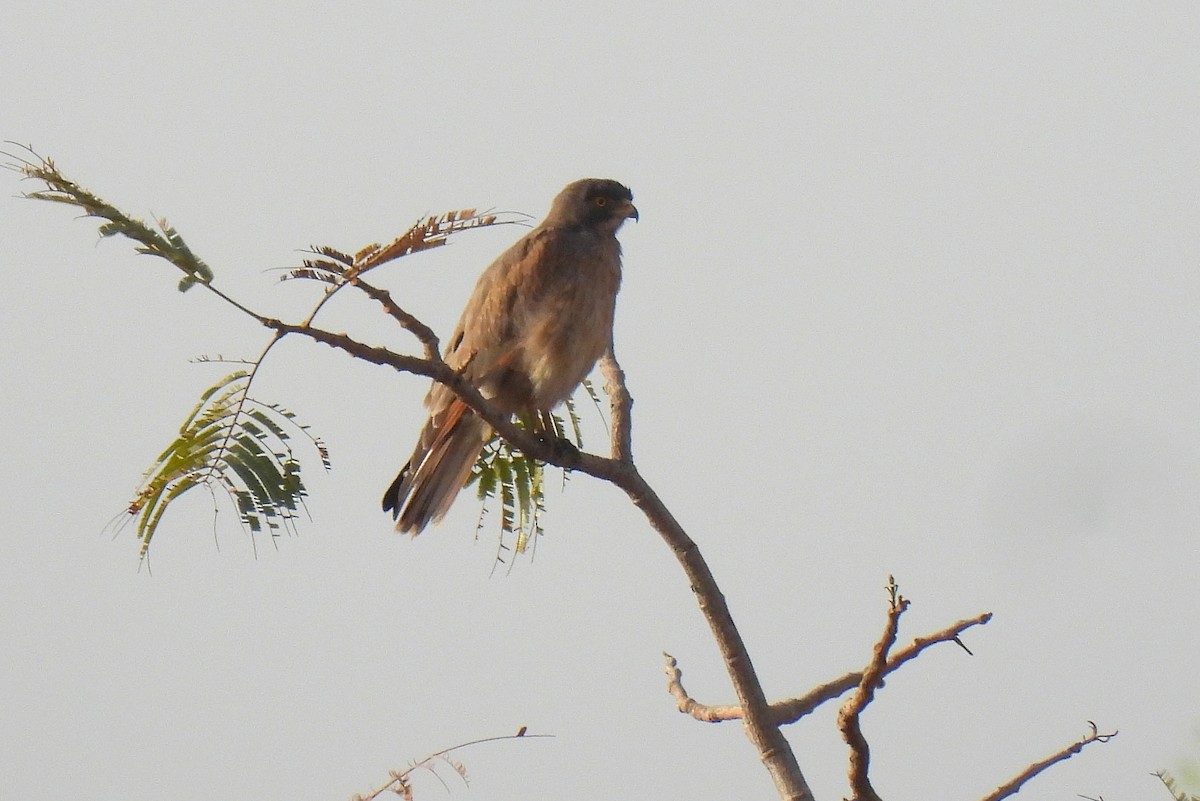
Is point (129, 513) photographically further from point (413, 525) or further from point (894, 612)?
point (413, 525)

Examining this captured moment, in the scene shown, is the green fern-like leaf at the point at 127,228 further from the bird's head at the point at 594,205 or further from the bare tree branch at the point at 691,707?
the bird's head at the point at 594,205

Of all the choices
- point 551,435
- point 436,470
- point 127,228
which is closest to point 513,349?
point 436,470

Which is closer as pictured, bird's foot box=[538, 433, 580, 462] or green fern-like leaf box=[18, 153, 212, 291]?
green fern-like leaf box=[18, 153, 212, 291]

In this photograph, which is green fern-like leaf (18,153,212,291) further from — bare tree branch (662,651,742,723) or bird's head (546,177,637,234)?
bird's head (546,177,637,234)

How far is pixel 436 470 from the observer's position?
540 centimetres

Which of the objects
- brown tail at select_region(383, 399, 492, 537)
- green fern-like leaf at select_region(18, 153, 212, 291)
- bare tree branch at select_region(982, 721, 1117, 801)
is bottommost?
bare tree branch at select_region(982, 721, 1117, 801)

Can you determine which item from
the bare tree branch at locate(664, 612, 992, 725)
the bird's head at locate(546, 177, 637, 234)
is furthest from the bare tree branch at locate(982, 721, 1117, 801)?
the bird's head at locate(546, 177, 637, 234)

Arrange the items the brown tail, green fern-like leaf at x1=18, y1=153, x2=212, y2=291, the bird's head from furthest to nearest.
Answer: the bird's head → the brown tail → green fern-like leaf at x1=18, y1=153, x2=212, y2=291

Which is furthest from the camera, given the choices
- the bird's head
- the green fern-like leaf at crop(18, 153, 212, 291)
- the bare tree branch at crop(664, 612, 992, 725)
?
the bird's head

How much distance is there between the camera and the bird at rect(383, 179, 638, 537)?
212 inches

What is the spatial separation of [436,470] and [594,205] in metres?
1.87

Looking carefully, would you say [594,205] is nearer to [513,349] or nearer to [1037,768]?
[513,349]

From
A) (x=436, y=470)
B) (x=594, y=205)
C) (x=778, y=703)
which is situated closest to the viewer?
(x=778, y=703)

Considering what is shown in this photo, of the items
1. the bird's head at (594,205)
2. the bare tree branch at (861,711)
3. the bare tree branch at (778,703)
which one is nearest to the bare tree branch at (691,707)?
the bare tree branch at (778,703)
